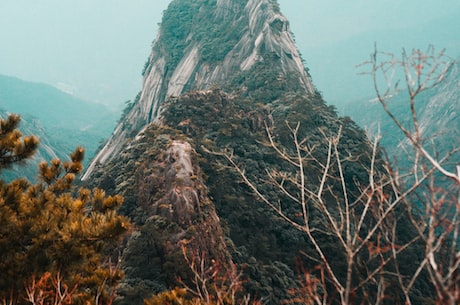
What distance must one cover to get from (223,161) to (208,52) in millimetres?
34759

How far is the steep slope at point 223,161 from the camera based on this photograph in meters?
15.8

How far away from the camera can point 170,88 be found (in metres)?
57.2

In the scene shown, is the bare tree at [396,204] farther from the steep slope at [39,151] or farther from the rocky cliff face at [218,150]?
the steep slope at [39,151]

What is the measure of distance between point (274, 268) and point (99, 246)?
14.4 m

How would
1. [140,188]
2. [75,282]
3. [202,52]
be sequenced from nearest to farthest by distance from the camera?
[75,282], [140,188], [202,52]

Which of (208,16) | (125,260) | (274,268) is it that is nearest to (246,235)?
(274,268)

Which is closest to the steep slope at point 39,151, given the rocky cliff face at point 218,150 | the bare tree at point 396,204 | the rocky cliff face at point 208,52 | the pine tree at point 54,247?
the rocky cliff face at point 208,52

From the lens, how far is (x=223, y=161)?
25.2m

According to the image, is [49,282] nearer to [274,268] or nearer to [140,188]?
[140,188]

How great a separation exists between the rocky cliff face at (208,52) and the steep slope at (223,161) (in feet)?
0.77

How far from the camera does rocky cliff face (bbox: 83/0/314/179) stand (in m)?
51.3

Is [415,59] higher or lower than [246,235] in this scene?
higher

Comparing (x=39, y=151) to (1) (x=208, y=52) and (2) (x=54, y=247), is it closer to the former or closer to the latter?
(1) (x=208, y=52)

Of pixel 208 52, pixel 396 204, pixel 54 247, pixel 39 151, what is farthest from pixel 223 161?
pixel 39 151
